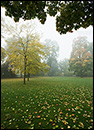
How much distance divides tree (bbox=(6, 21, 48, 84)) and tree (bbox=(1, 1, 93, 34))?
6.48 meters

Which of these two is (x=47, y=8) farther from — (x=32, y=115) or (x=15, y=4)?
(x=32, y=115)

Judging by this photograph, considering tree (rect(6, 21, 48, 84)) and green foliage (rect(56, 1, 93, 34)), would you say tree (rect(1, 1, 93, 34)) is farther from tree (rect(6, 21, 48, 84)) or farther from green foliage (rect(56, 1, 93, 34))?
tree (rect(6, 21, 48, 84))

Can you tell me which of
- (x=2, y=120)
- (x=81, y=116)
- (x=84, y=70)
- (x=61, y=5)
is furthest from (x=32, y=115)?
(x=84, y=70)

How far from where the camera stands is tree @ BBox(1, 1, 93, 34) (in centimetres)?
331

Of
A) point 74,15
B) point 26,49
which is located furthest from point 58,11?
point 26,49

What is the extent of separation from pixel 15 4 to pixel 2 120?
454 cm

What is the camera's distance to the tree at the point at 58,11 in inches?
130

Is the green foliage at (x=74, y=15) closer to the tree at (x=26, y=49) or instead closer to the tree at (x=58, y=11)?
the tree at (x=58, y=11)

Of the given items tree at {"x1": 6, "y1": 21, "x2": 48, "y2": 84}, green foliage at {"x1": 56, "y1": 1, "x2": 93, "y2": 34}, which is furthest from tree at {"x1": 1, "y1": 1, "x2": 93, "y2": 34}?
tree at {"x1": 6, "y1": 21, "x2": 48, "y2": 84}

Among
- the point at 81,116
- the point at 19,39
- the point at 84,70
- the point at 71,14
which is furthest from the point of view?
the point at 84,70

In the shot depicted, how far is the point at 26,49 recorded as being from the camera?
10.7m

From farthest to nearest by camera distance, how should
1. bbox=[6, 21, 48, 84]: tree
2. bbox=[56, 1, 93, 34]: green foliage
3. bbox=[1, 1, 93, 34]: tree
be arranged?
bbox=[6, 21, 48, 84]: tree < bbox=[56, 1, 93, 34]: green foliage < bbox=[1, 1, 93, 34]: tree

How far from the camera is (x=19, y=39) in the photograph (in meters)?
10.4

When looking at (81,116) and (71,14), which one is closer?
(81,116)
